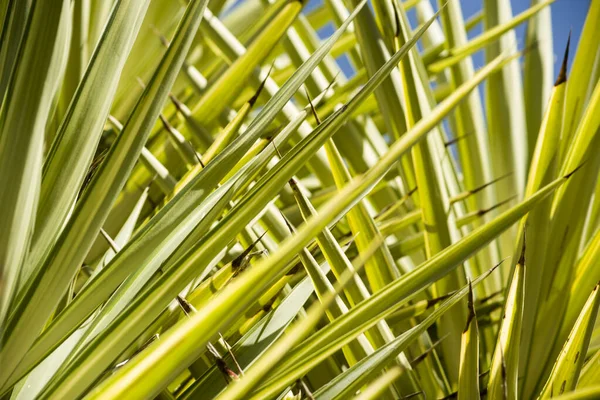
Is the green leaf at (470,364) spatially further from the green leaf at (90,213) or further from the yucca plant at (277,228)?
the green leaf at (90,213)

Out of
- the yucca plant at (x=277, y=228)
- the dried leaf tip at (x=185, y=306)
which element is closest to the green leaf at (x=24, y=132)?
the yucca plant at (x=277, y=228)

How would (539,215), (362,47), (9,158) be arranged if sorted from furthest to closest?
1. (362,47)
2. (539,215)
3. (9,158)

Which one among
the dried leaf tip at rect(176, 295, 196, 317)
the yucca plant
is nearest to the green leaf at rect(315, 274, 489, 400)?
the yucca plant

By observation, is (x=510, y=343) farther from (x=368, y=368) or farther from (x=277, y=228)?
(x=277, y=228)

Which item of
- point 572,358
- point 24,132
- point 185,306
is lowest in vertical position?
point 572,358

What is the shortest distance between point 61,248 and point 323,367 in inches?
14.7

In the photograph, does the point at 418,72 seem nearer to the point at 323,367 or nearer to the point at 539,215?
the point at 539,215

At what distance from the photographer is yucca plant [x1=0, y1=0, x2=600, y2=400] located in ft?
1.08

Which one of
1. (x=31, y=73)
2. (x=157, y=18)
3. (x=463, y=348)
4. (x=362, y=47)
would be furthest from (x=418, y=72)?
(x=157, y=18)

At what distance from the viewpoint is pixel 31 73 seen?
0.34 m

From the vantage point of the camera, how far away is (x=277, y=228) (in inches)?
29.1

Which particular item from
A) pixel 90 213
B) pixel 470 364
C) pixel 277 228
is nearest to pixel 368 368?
pixel 470 364

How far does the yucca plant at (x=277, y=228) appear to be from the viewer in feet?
1.08

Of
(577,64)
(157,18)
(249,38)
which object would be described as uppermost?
(157,18)
